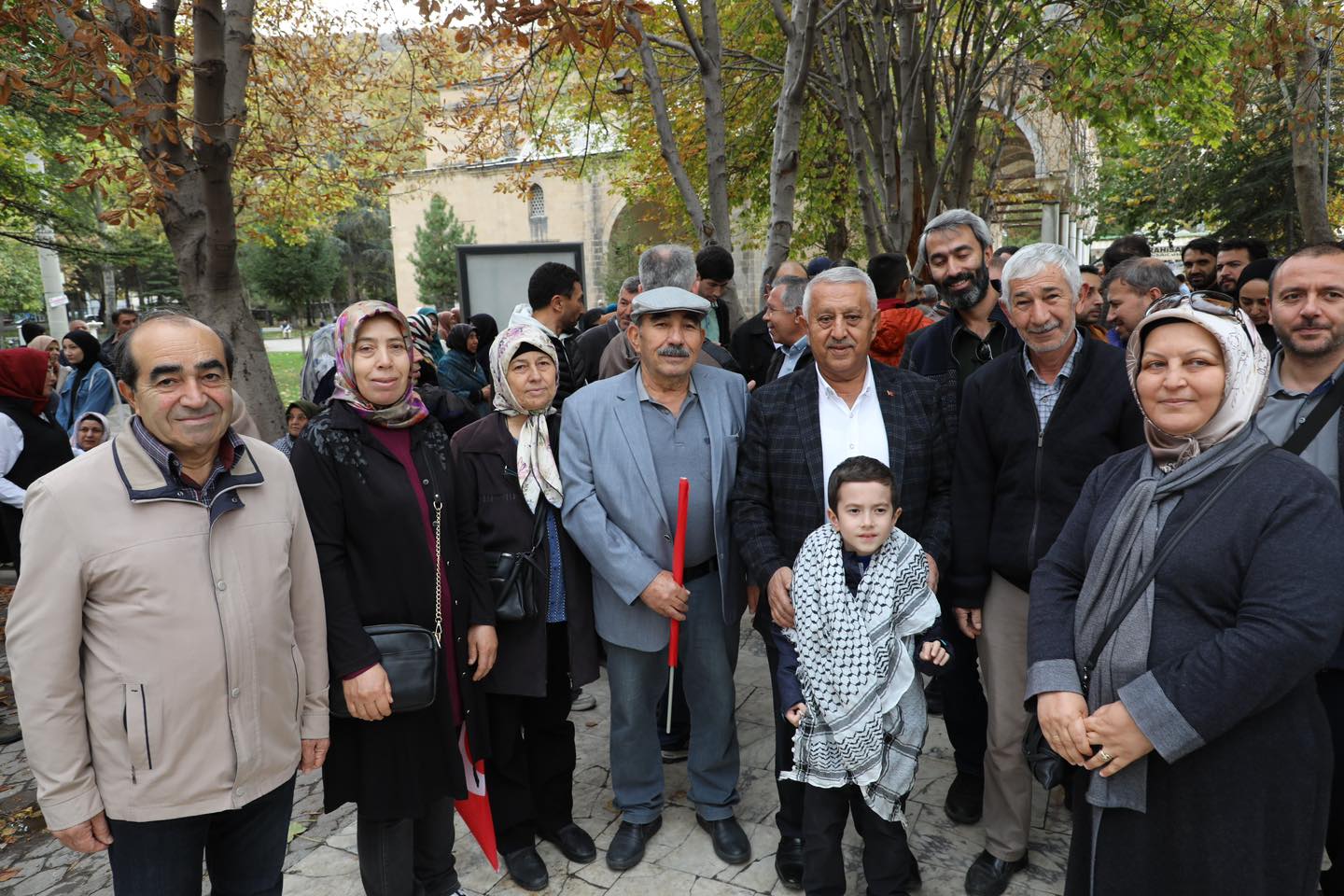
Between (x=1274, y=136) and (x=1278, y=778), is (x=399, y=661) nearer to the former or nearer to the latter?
(x=1278, y=778)

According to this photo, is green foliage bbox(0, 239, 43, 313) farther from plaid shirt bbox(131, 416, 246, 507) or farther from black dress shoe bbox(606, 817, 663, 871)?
black dress shoe bbox(606, 817, 663, 871)

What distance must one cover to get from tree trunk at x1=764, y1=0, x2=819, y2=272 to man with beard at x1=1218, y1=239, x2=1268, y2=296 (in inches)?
126

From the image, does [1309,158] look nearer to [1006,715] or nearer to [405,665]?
[1006,715]

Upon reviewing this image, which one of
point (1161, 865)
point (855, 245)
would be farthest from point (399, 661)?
point (855, 245)

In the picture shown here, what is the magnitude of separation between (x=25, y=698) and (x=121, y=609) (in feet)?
0.97

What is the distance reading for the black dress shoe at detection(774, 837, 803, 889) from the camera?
311 cm

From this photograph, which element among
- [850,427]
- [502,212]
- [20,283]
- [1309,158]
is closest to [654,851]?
[850,427]

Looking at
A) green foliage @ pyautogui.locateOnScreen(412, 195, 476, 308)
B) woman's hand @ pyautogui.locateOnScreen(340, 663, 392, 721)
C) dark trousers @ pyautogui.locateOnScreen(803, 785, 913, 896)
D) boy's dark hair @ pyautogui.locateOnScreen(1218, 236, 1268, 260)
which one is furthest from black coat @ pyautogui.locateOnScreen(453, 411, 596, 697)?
green foliage @ pyautogui.locateOnScreen(412, 195, 476, 308)

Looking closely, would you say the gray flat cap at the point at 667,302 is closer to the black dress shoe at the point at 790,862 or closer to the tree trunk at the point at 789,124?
the black dress shoe at the point at 790,862

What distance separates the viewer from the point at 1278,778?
195cm

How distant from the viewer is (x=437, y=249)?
38.9 m

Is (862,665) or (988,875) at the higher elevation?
(862,665)

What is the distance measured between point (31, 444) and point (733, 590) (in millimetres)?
5062

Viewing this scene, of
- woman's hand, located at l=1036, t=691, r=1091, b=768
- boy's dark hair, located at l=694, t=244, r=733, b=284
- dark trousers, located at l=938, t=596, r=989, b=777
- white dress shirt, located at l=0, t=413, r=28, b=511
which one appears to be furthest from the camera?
boy's dark hair, located at l=694, t=244, r=733, b=284
